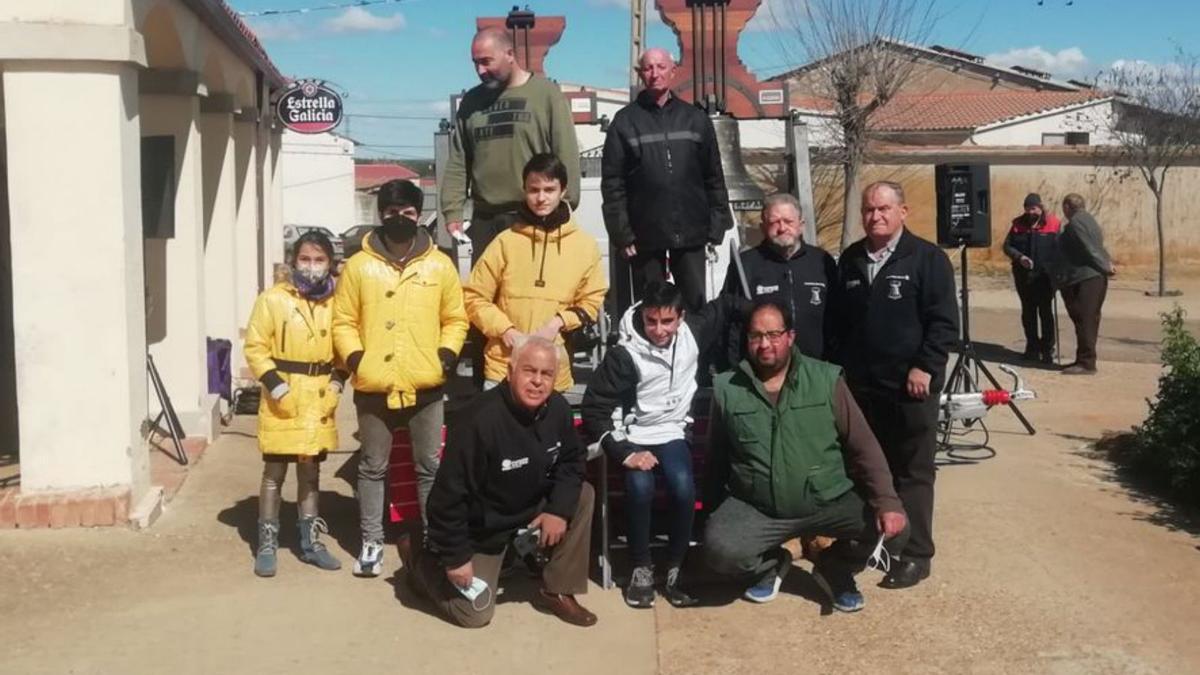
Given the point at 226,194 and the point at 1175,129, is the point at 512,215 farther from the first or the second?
the point at 1175,129

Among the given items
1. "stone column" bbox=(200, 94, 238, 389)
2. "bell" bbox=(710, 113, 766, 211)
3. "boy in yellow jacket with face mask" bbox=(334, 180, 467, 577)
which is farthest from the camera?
"stone column" bbox=(200, 94, 238, 389)

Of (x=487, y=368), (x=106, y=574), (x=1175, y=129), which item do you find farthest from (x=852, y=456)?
(x=1175, y=129)

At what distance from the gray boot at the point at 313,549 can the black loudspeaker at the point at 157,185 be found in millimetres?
2663

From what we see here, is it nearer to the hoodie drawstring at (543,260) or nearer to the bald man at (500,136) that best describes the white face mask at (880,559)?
the hoodie drawstring at (543,260)

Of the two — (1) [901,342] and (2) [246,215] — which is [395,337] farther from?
(2) [246,215]

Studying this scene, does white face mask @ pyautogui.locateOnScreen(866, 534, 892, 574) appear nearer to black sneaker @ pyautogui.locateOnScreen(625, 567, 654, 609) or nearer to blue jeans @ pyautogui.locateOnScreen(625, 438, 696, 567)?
blue jeans @ pyautogui.locateOnScreen(625, 438, 696, 567)

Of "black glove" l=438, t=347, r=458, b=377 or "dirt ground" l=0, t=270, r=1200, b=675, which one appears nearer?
"dirt ground" l=0, t=270, r=1200, b=675

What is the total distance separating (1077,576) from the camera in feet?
19.3

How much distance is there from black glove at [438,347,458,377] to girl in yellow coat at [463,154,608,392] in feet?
0.68

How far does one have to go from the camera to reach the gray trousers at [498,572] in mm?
5152

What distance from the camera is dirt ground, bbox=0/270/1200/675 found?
4855 mm

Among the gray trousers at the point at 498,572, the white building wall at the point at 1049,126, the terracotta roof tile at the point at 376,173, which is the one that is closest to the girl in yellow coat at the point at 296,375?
the gray trousers at the point at 498,572

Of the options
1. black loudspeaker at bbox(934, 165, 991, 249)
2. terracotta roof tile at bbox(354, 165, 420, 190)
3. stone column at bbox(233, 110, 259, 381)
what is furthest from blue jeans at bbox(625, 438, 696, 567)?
terracotta roof tile at bbox(354, 165, 420, 190)

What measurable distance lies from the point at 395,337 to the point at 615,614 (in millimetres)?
1513
